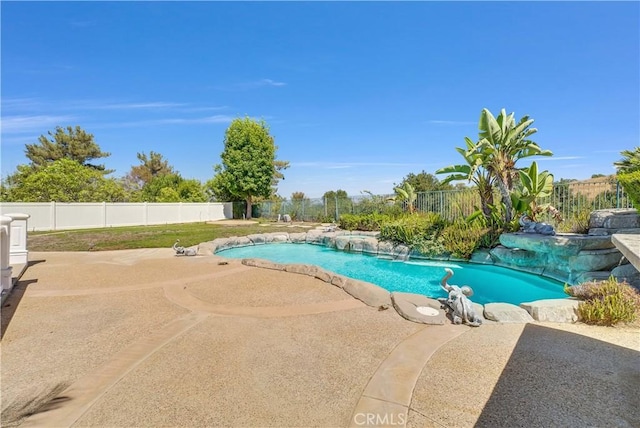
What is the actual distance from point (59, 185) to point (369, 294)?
23873 mm

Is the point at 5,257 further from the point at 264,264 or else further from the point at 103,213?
the point at 103,213

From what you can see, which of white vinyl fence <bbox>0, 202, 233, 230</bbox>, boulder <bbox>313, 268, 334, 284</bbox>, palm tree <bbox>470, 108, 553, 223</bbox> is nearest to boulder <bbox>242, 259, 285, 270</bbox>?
boulder <bbox>313, 268, 334, 284</bbox>

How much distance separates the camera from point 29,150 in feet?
80.1

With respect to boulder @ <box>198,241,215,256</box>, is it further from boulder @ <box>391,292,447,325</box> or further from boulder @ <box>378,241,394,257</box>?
boulder @ <box>391,292,447,325</box>

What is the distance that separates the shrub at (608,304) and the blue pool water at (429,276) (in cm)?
198

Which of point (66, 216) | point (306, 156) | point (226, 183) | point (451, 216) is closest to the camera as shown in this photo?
point (451, 216)

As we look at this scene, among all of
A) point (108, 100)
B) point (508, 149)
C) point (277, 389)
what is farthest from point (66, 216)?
point (508, 149)

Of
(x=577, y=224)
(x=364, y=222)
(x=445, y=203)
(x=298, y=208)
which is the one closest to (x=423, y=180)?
(x=445, y=203)

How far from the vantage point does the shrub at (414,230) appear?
1038 cm

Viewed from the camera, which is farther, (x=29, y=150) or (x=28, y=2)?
(x=29, y=150)

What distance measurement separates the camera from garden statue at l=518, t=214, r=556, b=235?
25.5ft

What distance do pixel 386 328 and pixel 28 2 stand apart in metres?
12.2

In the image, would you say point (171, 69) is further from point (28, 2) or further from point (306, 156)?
point (306, 156)

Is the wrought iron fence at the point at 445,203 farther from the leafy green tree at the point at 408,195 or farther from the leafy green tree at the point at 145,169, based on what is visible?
the leafy green tree at the point at 145,169
